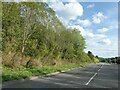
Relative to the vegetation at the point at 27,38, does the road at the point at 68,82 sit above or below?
below

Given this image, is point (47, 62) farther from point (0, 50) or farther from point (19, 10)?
point (0, 50)

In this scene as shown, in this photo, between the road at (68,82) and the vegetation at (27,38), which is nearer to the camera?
the road at (68,82)

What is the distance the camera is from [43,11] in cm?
3997

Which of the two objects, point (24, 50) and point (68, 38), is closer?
point (24, 50)

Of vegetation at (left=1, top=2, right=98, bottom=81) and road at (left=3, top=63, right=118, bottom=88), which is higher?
vegetation at (left=1, top=2, right=98, bottom=81)

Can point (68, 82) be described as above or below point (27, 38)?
below

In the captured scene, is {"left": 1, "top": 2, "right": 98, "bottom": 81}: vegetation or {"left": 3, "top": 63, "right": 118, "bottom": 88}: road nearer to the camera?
{"left": 3, "top": 63, "right": 118, "bottom": 88}: road

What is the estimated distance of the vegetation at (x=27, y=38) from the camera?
2977cm

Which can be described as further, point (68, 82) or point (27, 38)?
point (27, 38)

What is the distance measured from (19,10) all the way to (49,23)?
9.94 metres

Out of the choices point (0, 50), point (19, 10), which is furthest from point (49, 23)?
point (0, 50)

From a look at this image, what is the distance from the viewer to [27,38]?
1551 inches

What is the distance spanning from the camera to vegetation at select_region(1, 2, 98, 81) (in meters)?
29.8

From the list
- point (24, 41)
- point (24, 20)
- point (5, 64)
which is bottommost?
point (5, 64)
